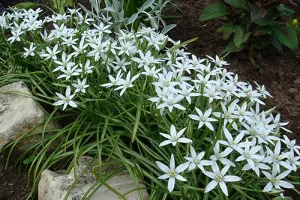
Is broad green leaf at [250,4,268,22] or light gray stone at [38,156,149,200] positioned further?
broad green leaf at [250,4,268,22]

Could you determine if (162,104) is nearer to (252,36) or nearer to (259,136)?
(259,136)

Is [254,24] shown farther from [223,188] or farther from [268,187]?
[223,188]

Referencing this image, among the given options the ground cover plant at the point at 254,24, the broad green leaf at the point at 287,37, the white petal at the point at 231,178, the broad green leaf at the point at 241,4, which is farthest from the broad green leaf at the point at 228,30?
the white petal at the point at 231,178

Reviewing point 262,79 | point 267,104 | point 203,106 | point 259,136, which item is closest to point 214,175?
point 259,136

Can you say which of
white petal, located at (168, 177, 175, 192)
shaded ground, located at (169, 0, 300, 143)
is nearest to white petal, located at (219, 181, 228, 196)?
white petal, located at (168, 177, 175, 192)

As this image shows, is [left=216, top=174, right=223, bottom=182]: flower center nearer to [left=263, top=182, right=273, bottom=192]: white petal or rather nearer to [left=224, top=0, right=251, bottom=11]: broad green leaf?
[left=263, top=182, right=273, bottom=192]: white petal

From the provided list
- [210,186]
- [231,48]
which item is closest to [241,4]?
[231,48]
